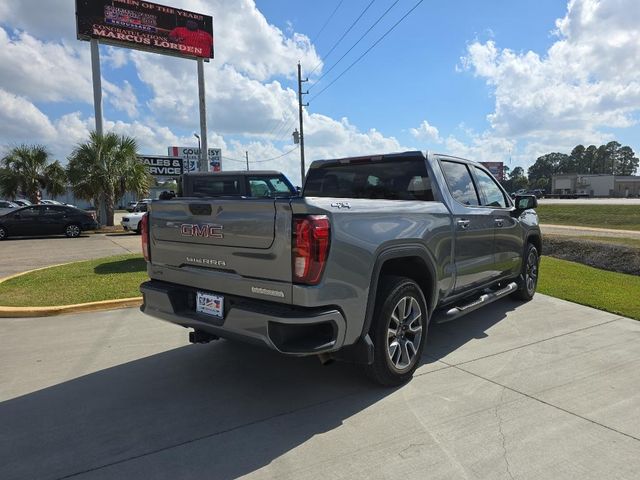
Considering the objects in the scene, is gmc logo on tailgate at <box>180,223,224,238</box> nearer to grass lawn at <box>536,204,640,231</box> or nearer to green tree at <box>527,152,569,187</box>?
grass lawn at <box>536,204,640,231</box>

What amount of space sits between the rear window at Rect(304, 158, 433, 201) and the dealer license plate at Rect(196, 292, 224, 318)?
2.14m

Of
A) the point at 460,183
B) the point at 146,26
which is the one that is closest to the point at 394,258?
the point at 460,183

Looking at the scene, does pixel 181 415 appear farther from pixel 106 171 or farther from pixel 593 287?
pixel 106 171

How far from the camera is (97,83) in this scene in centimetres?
2488

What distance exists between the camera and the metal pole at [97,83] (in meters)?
24.4

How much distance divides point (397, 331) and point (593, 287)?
5.16 metres

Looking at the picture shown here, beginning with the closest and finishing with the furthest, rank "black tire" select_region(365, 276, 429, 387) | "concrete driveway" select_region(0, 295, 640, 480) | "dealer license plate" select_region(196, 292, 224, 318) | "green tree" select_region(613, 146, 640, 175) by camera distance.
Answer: "concrete driveway" select_region(0, 295, 640, 480) < "dealer license plate" select_region(196, 292, 224, 318) < "black tire" select_region(365, 276, 429, 387) < "green tree" select_region(613, 146, 640, 175)

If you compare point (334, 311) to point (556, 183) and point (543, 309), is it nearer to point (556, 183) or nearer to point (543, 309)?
point (543, 309)

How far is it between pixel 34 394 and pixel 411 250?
330 cm

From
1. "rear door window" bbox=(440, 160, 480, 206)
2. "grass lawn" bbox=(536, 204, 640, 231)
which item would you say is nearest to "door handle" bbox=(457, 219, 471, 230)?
"rear door window" bbox=(440, 160, 480, 206)

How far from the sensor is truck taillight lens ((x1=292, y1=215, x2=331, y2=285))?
312 centimetres

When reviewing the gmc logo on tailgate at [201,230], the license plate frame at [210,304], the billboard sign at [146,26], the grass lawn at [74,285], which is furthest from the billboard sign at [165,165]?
the license plate frame at [210,304]

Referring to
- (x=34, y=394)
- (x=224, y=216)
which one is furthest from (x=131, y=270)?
(x=224, y=216)

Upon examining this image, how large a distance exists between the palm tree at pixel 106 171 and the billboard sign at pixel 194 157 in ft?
40.6
